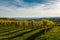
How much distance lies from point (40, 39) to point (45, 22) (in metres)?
78.2

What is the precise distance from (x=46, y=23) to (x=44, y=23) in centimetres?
190

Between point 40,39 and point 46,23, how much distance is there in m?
77.7

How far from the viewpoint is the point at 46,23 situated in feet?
386

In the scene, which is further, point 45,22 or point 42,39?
point 45,22

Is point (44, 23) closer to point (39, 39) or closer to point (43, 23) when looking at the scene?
point (43, 23)

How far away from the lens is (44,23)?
118m

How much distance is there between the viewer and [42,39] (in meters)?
40.9

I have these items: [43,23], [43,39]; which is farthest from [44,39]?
[43,23]

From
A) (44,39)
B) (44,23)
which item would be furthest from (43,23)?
(44,39)

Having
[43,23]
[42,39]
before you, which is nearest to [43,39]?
[42,39]

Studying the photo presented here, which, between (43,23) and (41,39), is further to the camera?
(43,23)

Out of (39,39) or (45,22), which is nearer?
(39,39)

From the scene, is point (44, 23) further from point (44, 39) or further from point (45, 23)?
point (44, 39)

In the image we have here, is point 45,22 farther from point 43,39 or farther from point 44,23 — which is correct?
point 43,39
